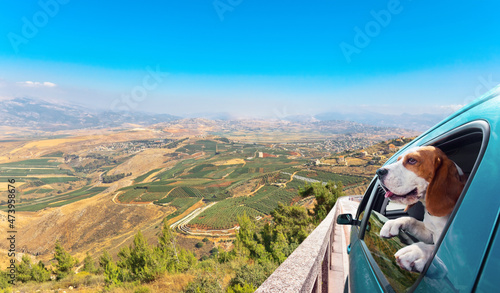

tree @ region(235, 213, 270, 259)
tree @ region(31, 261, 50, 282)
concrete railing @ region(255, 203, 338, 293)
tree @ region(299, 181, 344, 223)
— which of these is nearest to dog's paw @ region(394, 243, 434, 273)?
concrete railing @ region(255, 203, 338, 293)

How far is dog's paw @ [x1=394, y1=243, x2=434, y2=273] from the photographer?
0.93 metres

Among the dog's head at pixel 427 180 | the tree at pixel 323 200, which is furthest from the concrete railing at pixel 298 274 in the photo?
the tree at pixel 323 200

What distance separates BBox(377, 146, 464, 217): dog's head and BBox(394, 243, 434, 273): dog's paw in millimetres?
157

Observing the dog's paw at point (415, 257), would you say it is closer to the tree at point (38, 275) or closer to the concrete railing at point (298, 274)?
the concrete railing at point (298, 274)

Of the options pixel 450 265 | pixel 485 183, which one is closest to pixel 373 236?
pixel 450 265

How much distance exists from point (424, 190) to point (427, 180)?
0.19 feet

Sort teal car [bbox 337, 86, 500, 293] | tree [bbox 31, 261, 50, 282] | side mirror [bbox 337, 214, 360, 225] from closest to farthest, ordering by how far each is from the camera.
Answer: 1. teal car [bbox 337, 86, 500, 293]
2. side mirror [bbox 337, 214, 360, 225]
3. tree [bbox 31, 261, 50, 282]

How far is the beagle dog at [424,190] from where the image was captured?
0.95m

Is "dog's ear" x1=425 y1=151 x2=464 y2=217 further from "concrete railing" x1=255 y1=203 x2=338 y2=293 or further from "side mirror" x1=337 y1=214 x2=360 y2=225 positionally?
"side mirror" x1=337 y1=214 x2=360 y2=225

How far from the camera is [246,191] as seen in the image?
74188mm

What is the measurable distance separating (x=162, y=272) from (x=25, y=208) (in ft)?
351

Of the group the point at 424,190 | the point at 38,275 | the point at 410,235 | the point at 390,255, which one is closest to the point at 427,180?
the point at 424,190

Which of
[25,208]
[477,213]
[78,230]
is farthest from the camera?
[25,208]

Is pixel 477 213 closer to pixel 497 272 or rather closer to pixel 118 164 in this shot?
pixel 497 272
